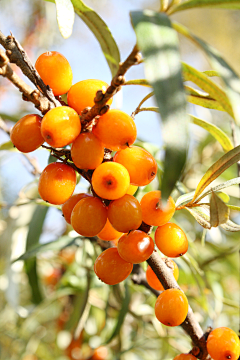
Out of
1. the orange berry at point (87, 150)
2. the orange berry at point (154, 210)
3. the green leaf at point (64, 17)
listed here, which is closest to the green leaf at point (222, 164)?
the orange berry at point (154, 210)

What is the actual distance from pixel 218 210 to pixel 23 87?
12.1 inches

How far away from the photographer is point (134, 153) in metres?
0.43

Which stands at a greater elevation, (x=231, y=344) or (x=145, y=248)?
(x=145, y=248)

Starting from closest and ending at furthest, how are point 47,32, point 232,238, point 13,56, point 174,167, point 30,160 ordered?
point 174,167
point 13,56
point 30,160
point 232,238
point 47,32

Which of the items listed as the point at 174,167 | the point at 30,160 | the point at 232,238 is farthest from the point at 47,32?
the point at 174,167

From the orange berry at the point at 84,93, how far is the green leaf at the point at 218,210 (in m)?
0.20

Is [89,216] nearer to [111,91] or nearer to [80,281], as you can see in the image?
[111,91]

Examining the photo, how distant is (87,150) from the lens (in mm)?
396

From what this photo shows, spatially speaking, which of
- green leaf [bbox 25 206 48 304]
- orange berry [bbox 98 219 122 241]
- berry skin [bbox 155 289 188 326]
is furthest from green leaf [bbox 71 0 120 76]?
green leaf [bbox 25 206 48 304]

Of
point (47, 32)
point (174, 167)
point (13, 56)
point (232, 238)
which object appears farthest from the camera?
point (47, 32)

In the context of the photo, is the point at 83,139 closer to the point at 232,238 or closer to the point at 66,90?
the point at 66,90

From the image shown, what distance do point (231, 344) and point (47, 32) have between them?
6.41ft

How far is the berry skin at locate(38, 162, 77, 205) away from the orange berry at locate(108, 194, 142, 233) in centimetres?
8

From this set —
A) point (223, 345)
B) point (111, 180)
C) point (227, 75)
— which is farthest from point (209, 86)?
point (223, 345)
